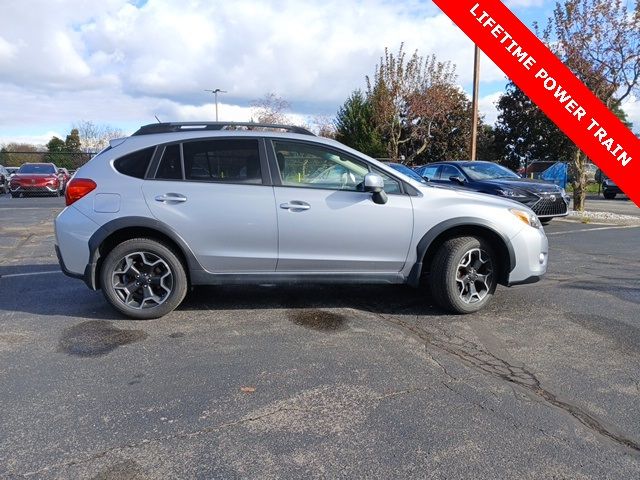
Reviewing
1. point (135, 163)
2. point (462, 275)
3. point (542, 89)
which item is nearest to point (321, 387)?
point (462, 275)

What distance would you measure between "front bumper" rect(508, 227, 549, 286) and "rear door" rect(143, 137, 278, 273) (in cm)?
235

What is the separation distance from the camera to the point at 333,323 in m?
4.70

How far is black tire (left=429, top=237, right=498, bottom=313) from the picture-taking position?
478 cm

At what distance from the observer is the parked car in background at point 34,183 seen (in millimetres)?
21719

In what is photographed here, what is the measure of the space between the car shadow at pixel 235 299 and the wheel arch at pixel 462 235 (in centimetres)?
51

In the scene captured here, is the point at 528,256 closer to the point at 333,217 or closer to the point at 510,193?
the point at 333,217

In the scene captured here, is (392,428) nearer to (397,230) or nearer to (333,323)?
(333,323)

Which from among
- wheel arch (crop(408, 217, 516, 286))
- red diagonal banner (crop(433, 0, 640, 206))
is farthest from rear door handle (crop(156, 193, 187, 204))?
red diagonal banner (crop(433, 0, 640, 206))

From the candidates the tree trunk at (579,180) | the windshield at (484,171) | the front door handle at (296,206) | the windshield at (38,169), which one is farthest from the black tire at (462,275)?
the windshield at (38,169)

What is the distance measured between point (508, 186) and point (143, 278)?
8969mm

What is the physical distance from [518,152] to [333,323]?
35.0 meters

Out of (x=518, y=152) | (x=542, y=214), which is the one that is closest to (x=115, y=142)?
(x=542, y=214)

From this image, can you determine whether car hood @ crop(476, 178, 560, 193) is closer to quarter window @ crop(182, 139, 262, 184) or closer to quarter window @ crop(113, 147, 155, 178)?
quarter window @ crop(182, 139, 262, 184)

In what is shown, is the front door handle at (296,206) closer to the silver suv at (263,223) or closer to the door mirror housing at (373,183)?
the silver suv at (263,223)
